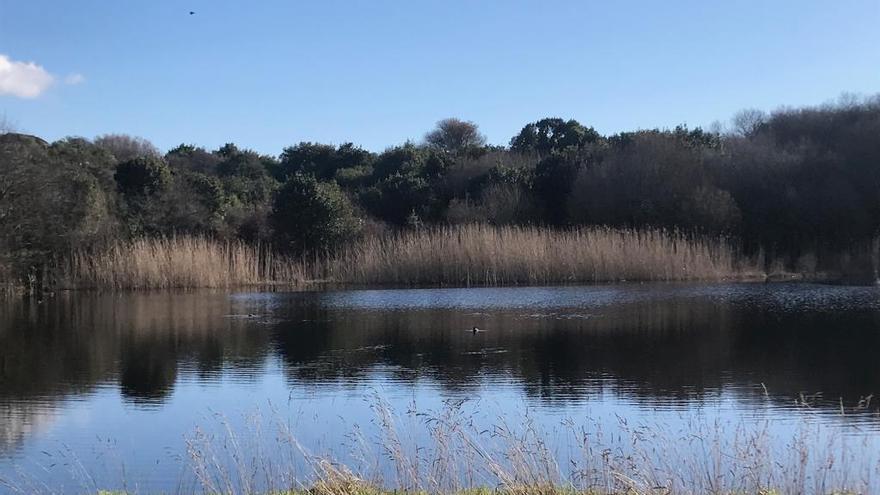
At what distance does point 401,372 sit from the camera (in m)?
10.2

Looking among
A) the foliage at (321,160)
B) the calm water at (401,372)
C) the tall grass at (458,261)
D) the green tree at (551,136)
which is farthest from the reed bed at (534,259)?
the foliage at (321,160)

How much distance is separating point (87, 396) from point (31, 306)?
11984mm

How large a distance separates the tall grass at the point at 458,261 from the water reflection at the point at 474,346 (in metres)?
3.92

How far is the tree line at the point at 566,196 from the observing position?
25.3 metres

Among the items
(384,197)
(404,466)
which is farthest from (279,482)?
(384,197)

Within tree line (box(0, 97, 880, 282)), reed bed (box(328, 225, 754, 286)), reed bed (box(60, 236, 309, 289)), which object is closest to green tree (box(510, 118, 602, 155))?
tree line (box(0, 97, 880, 282))

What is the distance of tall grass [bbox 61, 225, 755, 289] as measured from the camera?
77.6 ft

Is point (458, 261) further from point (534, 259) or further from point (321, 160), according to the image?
point (321, 160)

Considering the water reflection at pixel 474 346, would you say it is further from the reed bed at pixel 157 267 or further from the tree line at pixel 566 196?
the tree line at pixel 566 196

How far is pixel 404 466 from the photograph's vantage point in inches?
214

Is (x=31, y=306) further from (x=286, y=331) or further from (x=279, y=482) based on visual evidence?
(x=279, y=482)

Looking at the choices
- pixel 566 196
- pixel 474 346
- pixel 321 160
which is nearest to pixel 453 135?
pixel 321 160

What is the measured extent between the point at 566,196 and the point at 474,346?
63.8ft

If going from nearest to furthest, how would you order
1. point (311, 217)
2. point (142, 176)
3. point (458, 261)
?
point (458, 261) → point (311, 217) → point (142, 176)
